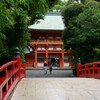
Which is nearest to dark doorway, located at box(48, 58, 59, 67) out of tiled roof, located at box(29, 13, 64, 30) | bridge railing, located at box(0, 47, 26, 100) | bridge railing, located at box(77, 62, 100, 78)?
tiled roof, located at box(29, 13, 64, 30)

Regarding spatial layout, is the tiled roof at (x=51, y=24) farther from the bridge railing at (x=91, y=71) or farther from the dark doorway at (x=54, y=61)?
the bridge railing at (x=91, y=71)

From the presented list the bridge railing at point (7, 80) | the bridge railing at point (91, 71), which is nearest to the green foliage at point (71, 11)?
the bridge railing at point (91, 71)

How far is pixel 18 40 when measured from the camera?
500 inches

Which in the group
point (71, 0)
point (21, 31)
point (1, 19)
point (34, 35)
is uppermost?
point (71, 0)

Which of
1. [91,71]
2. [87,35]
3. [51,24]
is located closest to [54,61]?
[51,24]

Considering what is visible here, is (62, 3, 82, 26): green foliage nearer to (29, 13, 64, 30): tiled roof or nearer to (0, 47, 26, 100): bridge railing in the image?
(29, 13, 64, 30): tiled roof

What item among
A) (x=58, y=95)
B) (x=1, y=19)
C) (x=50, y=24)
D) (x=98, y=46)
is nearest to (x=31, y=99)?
(x=58, y=95)

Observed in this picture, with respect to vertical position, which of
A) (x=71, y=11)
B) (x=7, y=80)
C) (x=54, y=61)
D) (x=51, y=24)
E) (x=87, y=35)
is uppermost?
(x=51, y=24)

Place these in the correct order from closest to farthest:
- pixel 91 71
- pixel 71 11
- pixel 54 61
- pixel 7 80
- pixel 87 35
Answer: pixel 7 80, pixel 91 71, pixel 87 35, pixel 71 11, pixel 54 61

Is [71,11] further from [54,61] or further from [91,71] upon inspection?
[54,61]

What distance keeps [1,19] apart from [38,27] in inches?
1347

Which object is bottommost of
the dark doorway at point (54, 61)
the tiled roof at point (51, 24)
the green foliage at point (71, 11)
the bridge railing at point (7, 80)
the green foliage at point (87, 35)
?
the bridge railing at point (7, 80)

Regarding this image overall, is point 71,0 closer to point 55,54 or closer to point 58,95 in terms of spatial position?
point 55,54

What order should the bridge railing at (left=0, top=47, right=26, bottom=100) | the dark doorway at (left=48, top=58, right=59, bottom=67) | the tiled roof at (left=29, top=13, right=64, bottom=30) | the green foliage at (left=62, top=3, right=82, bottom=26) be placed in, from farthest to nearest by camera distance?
the dark doorway at (left=48, top=58, right=59, bottom=67)
the tiled roof at (left=29, top=13, right=64, bottom=30)
the green foliage at (left=62, top=3, right=82, bottom=26)
the bridge railing at (left=0, top=47, right=26, bottom=100)
